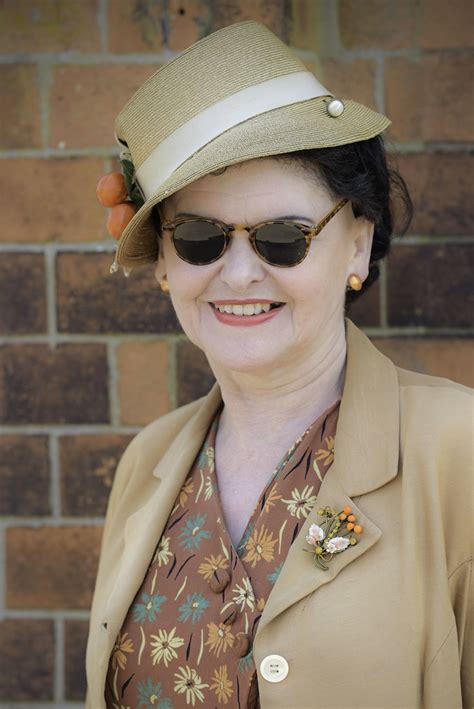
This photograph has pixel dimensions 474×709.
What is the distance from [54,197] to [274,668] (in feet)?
4.91

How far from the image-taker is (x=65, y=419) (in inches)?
106

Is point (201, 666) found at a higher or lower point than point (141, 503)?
lower

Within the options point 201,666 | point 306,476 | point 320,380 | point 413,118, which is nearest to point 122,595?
point 201,666

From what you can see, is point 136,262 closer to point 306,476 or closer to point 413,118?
point 306,476

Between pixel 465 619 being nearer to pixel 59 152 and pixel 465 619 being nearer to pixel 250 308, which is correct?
pixel 250 308

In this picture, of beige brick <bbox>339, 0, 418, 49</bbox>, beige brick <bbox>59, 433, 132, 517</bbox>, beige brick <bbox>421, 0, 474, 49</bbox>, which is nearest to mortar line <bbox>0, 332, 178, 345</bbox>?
beige brick <bbox>59, 433, 132, 517</bbox>

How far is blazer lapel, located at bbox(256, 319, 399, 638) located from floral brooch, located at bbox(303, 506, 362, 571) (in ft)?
0.04

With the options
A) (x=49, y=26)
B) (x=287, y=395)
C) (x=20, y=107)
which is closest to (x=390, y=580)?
(x=287, y=395)

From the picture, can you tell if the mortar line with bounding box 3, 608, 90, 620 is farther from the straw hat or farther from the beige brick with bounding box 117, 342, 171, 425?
the straw hat

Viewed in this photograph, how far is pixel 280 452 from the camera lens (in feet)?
6.66

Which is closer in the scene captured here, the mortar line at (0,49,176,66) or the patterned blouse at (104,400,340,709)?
the patterned blouse at (104,400,340,709)

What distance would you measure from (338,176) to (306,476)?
626 millimetres

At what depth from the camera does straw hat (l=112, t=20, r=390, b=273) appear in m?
1.83

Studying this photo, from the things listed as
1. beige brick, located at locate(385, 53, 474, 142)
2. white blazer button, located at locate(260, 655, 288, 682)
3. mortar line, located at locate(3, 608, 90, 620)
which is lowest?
mortar line, located at locate(3, 608, 90, 620)
